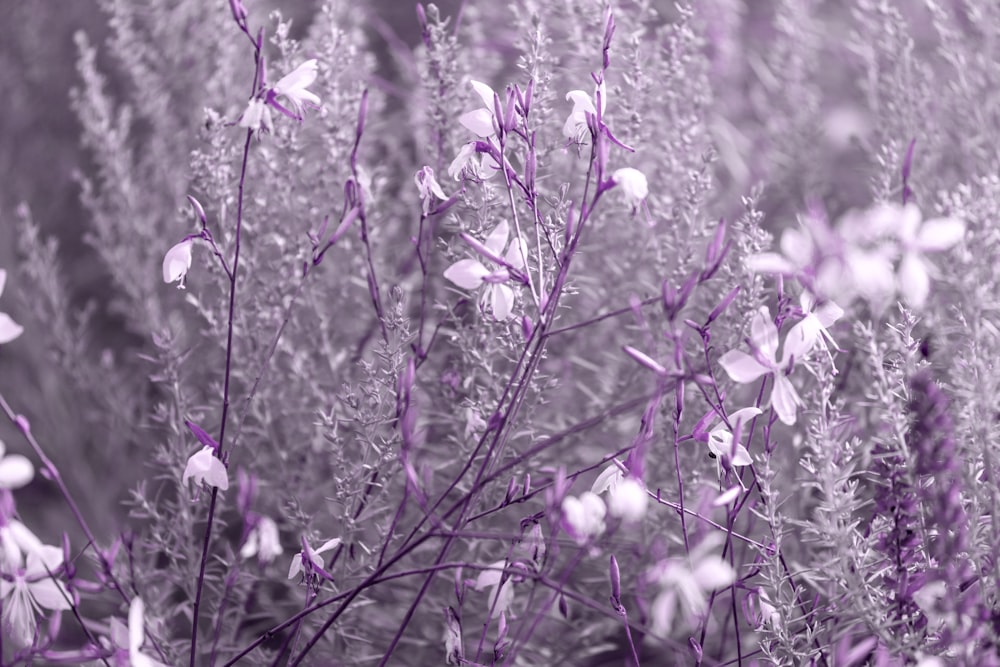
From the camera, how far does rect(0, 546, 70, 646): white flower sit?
66 centimetres

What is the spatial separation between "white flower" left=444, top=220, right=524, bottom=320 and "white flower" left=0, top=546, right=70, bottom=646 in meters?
0.34

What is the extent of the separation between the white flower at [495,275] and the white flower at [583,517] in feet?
0.54

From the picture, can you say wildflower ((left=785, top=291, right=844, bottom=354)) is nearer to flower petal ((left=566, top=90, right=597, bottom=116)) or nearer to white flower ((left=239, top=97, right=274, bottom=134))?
flower petal ((left=566, top=90, right=597, bottom=116))

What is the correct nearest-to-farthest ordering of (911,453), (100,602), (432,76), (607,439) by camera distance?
(911,453)
(432,76)
(607,439)
(100,602)

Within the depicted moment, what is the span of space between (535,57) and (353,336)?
47 centimetres

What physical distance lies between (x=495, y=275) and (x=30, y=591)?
15.6 inches

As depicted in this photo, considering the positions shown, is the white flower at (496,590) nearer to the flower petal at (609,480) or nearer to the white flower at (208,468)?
the flower petal at (609,480)

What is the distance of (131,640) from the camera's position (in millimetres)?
615

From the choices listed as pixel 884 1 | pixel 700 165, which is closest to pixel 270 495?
pixel 700 165

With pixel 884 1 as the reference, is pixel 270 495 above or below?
below

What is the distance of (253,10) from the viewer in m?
1.30

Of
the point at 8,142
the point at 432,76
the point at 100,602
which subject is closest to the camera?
the point at 432,76

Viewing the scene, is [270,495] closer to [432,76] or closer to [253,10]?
[432,76]

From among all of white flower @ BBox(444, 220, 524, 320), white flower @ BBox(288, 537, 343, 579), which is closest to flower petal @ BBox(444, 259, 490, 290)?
white flower @ BBox(444, 220, 524, 320)
